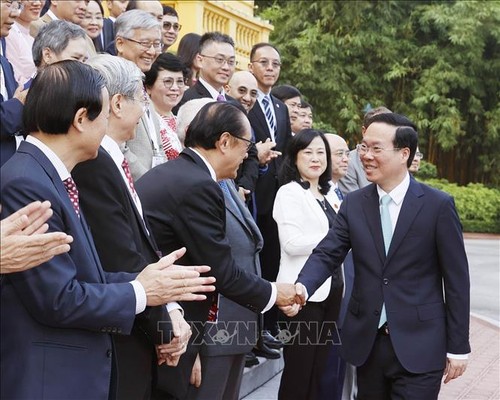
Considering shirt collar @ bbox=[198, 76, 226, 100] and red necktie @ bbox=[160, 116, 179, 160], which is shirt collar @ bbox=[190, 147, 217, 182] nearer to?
red necktie @ bbox=[160, 116, 179, 160]

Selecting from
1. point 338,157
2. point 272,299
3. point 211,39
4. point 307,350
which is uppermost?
point 211,39

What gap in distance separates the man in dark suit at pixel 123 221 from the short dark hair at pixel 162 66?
1.94 metres

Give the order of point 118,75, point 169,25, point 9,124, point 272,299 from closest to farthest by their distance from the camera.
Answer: point 118,75 → point 9,124 → point 272,299 → point 169,25

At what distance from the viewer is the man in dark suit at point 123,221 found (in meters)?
3.31

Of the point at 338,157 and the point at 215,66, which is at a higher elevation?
the point at 215,66

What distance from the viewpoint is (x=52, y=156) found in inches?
115

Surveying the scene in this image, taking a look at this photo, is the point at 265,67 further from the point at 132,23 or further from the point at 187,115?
the point at 187,115

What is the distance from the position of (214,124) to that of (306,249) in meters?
1.78

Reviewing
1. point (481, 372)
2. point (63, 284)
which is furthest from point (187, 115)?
point (481, 372)

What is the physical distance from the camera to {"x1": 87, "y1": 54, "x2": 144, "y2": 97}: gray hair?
3.57 meters

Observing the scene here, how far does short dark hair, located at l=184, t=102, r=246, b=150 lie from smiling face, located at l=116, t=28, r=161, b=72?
5.52 feet

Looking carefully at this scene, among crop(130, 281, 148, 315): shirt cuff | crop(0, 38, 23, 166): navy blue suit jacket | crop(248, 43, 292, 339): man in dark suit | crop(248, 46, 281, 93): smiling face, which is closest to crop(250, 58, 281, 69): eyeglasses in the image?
crop(248, 46, 281, 93): smiling face

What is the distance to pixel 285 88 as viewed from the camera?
8.17 m

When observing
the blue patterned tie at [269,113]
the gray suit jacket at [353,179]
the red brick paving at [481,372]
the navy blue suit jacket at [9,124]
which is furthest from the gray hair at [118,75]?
the red brick paving at [481,372]
